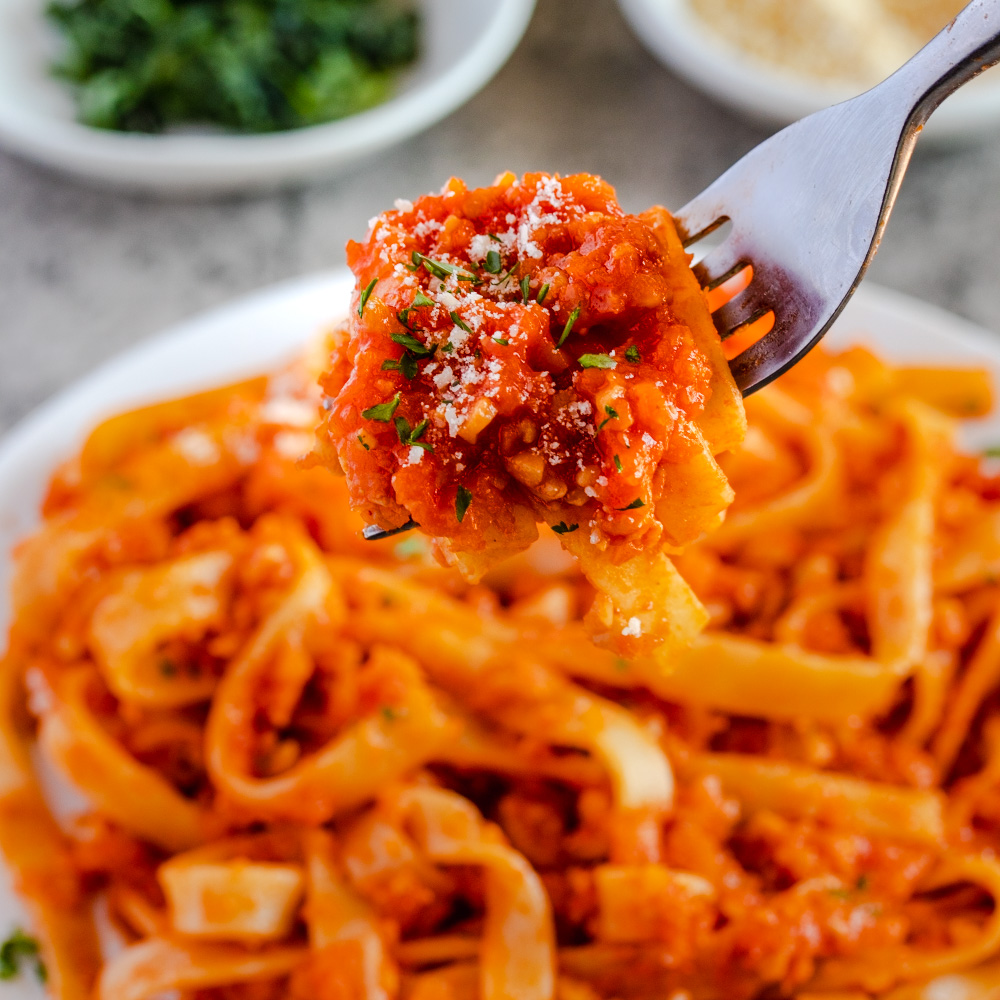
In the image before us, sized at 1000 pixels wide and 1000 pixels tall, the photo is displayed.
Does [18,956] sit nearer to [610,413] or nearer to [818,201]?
[610,413]

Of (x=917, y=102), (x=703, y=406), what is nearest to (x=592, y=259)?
(x=703, y=406)

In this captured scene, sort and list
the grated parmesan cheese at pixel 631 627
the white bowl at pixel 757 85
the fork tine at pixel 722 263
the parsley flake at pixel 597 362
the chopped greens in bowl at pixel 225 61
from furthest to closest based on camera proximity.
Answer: the chopped greens in bowl at pixel 225 61
the white bowl at pixel 757 85
the fork tine at pixel 722 263
the grated parmesan cheese at pixel 631 627
the parsley flake at pixel 597 362

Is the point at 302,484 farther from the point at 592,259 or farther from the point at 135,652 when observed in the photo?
the point at 592,259

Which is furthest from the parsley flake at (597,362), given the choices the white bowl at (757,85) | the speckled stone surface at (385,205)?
the speckled stone surface at (385,205)

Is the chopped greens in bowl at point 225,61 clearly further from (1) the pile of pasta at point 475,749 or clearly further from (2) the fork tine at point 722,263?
(2) the fork tine at point 722,263

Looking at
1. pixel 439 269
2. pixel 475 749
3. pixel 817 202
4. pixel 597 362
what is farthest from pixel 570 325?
pixel 475 749

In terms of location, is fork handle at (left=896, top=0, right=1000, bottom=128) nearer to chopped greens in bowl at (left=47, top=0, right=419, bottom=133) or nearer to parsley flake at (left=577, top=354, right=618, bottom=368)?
parsley flake at (left=577, top=354, right=618, bottom=368)

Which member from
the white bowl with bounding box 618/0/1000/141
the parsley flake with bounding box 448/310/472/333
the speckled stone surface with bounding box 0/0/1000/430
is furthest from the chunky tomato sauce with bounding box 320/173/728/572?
the speckled stone surface with bounding box 0/0/1000/430

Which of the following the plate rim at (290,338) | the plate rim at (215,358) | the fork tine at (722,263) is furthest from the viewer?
the plate rim at (290,338)
